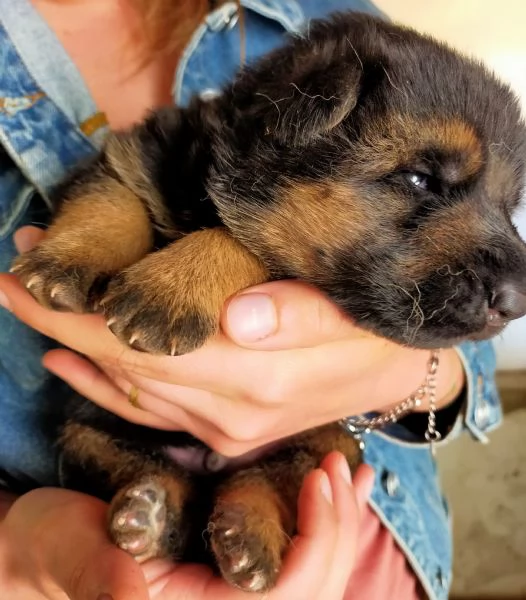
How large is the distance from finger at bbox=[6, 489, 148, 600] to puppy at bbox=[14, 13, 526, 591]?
0.08 metres

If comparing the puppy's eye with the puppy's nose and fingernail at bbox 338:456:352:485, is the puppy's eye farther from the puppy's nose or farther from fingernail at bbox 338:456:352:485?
fingernail at bbox 338:456:352:485

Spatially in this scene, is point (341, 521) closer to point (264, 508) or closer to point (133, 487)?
point (264, 508)

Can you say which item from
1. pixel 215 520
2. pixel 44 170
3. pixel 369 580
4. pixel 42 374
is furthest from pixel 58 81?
pixel 369 580

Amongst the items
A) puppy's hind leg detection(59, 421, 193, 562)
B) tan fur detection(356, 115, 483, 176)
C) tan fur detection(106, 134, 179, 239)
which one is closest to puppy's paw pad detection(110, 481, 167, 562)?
puppy's hind leg detection(59, 421, 193, 562)

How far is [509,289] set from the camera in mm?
1110

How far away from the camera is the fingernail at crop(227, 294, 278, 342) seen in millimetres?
1126

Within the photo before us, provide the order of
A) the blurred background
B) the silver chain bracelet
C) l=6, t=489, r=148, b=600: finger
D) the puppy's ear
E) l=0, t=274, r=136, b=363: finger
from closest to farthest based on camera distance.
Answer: l=6, t=489, r=148, b=600: finger
the puppy's ear
l=0, t=274, r=136, b=363: finger
the silver chain bracelet
the blurred background

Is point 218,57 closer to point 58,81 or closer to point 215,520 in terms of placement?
point 58,81

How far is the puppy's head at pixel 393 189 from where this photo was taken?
1.11m

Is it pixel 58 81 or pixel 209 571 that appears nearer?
pixel 209 571

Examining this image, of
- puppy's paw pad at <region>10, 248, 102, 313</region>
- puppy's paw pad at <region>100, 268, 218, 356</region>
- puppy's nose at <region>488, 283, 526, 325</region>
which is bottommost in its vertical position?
puppy's nose at <region>488, 283, 526, 325</region>

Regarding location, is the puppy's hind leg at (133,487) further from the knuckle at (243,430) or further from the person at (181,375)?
Result: the knuckle at (243,430)

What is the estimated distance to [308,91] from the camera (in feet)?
3.51

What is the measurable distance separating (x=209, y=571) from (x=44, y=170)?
104 centimetres
